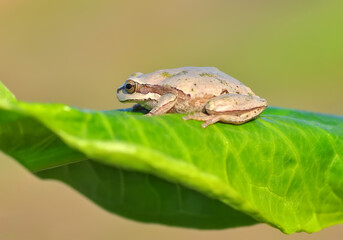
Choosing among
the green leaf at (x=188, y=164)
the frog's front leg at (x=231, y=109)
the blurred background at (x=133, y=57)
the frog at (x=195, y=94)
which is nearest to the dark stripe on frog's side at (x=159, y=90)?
the frog at (x=195, y=94)

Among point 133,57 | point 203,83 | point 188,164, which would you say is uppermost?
point 188,164

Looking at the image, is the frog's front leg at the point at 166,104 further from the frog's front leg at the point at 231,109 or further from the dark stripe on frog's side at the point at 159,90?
the frog's front leg at the point at 231,109

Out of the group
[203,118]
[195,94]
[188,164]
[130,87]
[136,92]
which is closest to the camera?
[188,164]

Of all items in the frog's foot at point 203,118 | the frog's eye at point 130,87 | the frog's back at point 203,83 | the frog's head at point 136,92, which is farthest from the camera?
the frog's eye at point 130,87

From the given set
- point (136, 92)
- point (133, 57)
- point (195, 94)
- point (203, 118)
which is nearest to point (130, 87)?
point (136, 92)

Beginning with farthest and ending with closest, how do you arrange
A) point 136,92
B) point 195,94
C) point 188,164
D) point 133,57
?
point 133,57 < point 136,92 < point 195,94 < point 188,164

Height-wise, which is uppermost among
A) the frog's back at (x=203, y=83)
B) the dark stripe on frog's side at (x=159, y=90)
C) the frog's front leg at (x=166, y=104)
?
the frog's back at (x=203, y=83)

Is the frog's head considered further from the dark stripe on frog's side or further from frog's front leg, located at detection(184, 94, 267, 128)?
frog's front leg, located at detection(184, 94, 267, 128)

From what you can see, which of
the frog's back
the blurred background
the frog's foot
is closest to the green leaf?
the frog's foot

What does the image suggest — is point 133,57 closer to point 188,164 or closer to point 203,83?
point 203,83
